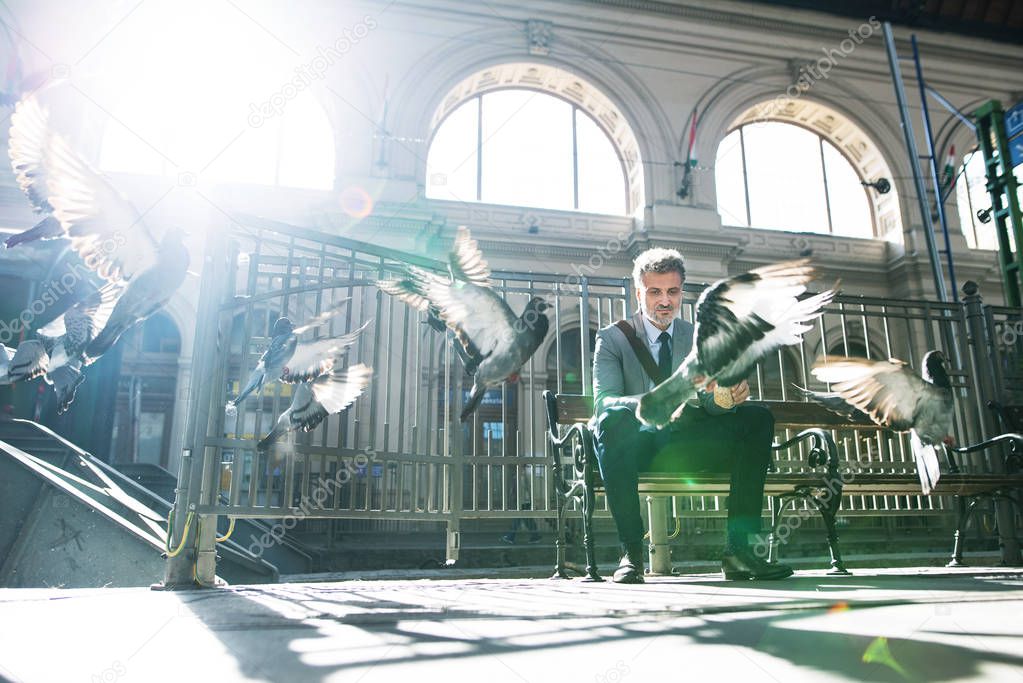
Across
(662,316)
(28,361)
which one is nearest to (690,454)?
(662,316)

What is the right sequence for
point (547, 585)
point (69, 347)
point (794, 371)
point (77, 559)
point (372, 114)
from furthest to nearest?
point (794, 371)
point (372, 114)
point (77, 559)
point (69, 347)
point (547, 585)

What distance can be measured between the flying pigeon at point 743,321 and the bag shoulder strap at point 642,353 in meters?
0.71

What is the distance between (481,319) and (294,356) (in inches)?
40.8

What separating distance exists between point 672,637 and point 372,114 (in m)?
13.7

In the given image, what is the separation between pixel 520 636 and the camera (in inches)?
70.1

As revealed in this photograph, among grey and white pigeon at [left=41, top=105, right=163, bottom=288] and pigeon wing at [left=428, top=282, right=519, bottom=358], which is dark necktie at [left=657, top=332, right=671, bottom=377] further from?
grey and white pigeon at [left=41, top=105, right=163, bottom=288]

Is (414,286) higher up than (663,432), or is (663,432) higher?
(414,286)

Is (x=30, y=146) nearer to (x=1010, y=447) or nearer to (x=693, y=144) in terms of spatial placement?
(x=1010, y=447)

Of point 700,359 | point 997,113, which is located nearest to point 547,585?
point 700,359

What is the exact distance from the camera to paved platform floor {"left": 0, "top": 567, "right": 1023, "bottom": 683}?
4.72ft

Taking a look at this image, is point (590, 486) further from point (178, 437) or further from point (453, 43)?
point (453, 43)

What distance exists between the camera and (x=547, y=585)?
3.28m

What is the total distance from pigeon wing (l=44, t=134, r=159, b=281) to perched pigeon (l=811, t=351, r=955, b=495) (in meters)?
3.55

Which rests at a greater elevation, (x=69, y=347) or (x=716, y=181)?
(x=716, y=181)
